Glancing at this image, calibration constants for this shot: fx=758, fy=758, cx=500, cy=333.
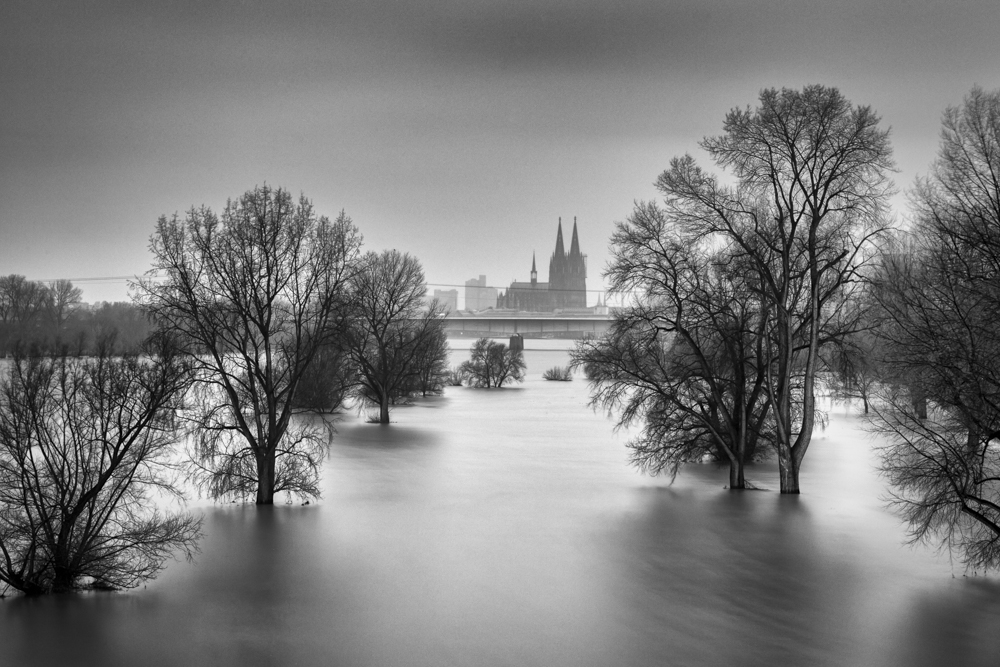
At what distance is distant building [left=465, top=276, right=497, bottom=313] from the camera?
101 metres

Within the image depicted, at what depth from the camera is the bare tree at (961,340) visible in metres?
13.2

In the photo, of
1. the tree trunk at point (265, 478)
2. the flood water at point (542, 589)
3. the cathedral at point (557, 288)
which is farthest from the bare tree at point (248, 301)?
the cathedral at point (557, 288)

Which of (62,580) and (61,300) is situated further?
(61,300)

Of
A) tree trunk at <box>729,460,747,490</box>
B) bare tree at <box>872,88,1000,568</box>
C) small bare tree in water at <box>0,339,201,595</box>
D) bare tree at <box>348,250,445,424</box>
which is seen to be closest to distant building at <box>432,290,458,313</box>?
bare tree at <box>348,250,445,424</box>

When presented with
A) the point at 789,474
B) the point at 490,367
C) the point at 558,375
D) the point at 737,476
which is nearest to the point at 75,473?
the point at 737,476

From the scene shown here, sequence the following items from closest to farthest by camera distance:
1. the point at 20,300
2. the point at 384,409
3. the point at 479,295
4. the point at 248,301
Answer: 1. the point at 248,301
2. the point at 20,300
3. the point at 384,409
4. the point at 479,295

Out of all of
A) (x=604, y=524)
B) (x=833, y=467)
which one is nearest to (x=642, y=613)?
(x=604, y=524)

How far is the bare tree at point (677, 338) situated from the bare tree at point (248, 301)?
7.85 m

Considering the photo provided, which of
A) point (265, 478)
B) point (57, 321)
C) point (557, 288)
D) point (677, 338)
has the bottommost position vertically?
point (265, 478)

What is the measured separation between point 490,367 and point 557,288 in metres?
61.7

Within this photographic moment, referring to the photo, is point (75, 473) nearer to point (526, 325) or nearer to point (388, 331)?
point (388, 331)

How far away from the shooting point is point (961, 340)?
14.1m

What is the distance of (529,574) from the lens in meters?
15.4

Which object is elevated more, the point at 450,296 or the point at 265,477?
the point at 450,296
